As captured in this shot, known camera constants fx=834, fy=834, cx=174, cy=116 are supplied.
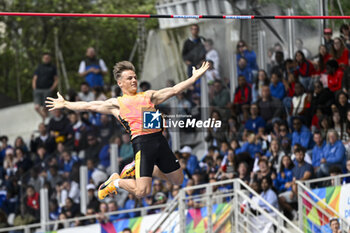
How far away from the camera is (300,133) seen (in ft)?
52.2

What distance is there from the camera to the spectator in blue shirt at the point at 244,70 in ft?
51.7

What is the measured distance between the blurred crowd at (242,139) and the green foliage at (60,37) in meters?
6.72

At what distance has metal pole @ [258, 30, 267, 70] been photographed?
16.3 m

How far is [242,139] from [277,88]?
1.25m

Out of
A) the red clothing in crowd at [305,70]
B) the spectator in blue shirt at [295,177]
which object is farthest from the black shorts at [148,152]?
the red clothing in crowd at [305,70]

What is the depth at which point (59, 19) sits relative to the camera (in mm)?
24594

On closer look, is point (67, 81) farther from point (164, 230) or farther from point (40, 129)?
point (164, 230)

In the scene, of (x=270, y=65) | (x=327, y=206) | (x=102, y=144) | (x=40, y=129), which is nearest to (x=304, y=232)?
(x=327, y=206)

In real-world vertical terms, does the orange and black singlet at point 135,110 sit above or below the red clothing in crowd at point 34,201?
above

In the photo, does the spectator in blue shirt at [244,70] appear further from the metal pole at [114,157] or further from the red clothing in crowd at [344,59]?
the metal pole at [114,157]

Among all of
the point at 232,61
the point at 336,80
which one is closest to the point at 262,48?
the point at 232,61

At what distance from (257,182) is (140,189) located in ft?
19.3

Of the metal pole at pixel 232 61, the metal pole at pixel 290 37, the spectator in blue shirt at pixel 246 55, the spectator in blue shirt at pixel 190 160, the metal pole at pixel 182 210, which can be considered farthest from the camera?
the spectator in blue shirt at pixel 190 160

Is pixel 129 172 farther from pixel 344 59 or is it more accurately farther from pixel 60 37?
pixel 60 37
